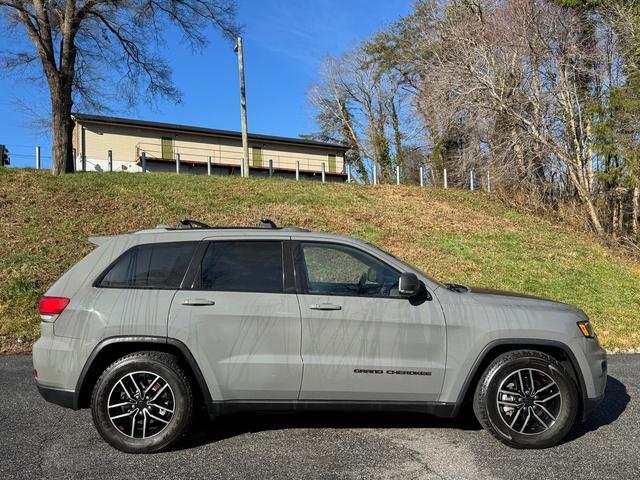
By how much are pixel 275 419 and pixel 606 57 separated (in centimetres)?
1839

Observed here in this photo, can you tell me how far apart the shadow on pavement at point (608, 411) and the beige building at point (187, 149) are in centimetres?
2796

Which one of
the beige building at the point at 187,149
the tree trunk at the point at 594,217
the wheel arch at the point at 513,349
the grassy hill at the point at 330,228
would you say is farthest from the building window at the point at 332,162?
the wheel arch at the point at 513,349

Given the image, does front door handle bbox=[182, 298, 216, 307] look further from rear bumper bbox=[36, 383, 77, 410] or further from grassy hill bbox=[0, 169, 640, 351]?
grassy hill bbox=[0, 169, 640, 351]

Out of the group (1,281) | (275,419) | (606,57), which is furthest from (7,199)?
(606,57)

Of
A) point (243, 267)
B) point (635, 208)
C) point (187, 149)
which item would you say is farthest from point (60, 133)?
point (635, 208)

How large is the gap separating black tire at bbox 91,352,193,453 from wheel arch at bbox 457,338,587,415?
7.20ft

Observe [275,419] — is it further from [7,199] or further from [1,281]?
[7,199]

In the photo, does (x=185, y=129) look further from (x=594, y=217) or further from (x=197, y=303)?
(x=197, y=303)

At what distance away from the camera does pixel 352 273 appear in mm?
4672

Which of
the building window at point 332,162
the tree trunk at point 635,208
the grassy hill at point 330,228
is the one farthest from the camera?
the building window at point 332,162

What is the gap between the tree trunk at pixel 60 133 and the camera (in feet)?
57.4

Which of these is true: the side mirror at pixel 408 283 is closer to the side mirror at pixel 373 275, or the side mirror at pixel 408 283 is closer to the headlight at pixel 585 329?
the side mirror at pixel 373 275

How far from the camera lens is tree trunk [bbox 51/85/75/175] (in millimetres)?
17500

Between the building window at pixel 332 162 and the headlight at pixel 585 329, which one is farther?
the building window at pixel 332 162
